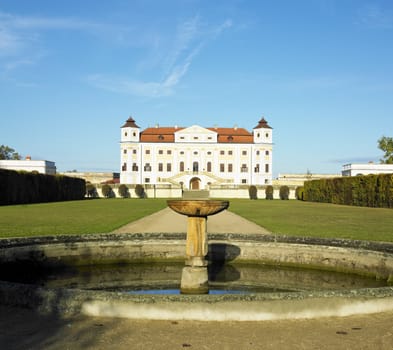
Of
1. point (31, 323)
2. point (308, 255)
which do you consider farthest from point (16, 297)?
point (308, 255)

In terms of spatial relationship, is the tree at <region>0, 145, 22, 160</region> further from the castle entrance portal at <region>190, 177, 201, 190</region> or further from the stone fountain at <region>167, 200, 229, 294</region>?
the stone fountain at <region>167, 200, 229, 294</region>

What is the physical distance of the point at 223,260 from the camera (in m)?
8.34

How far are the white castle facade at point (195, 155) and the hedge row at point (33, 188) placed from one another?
91.5ft

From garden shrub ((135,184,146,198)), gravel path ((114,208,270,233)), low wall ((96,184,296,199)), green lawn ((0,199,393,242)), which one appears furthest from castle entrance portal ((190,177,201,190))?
gravel path ((114,208,270,233))

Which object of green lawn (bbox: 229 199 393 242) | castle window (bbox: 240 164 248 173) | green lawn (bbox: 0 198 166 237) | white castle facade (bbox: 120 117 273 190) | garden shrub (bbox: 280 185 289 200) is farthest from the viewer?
castle window (bbox: 240 164 248 173)

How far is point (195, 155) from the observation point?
74.2m

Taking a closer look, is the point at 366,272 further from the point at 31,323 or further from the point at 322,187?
the point at 322,187

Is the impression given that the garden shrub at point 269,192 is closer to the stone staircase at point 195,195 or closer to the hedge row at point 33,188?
the stone staircase at point 195,195

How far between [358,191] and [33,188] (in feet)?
88.1

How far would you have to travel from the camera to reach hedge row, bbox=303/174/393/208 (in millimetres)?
29439

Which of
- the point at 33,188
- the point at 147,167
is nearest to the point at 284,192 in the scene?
the point at 147,167

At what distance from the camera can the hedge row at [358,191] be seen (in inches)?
1159

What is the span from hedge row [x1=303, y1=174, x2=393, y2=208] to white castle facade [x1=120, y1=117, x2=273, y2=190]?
29131 mm

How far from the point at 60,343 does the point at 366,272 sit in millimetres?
5594
